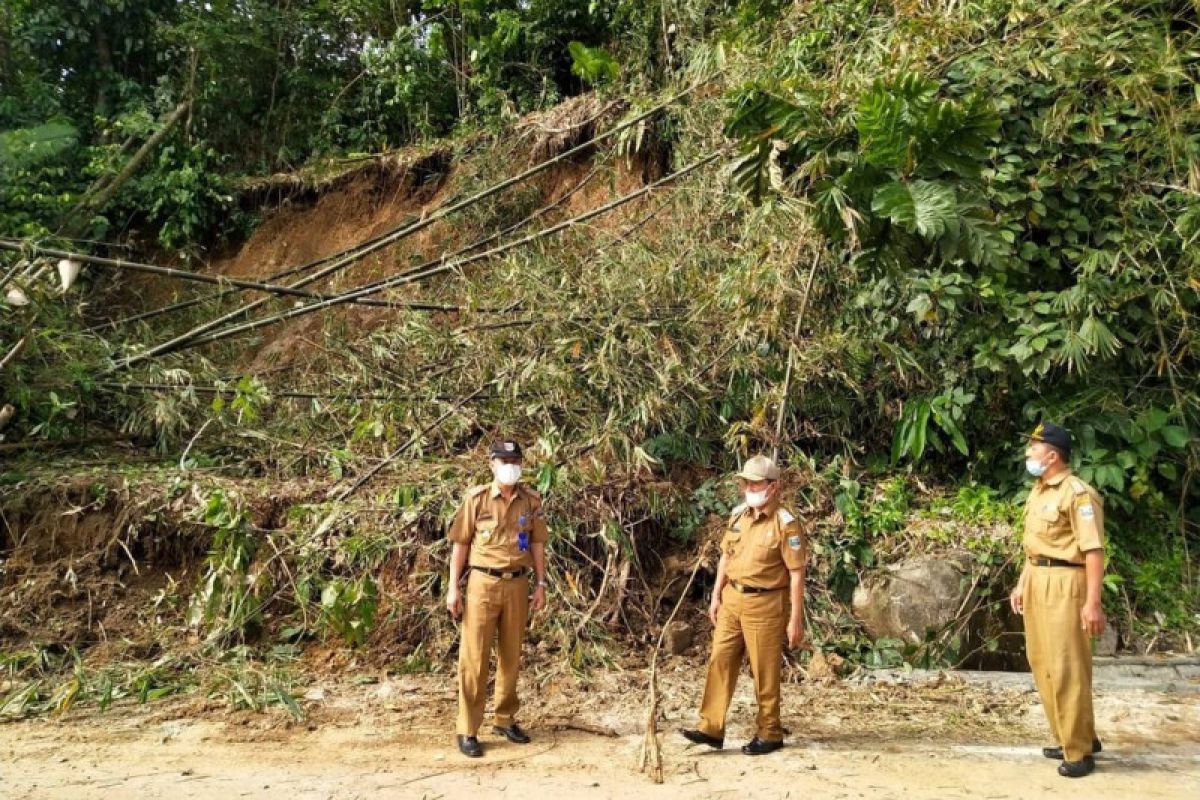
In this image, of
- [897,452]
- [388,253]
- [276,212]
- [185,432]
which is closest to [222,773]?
[185,432]

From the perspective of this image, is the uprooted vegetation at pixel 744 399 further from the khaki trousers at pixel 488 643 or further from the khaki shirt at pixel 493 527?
the khaki shirt at pixel 493 527

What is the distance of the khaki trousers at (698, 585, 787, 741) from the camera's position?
4.06 m

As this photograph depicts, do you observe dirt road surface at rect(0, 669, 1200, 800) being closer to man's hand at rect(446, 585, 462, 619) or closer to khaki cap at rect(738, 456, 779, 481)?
man's hand at rect(446, 585, 462, 619)

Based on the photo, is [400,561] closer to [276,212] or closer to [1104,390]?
[1104,390]

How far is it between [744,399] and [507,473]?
261cm

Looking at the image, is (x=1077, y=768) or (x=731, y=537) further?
(x=731, y=537)

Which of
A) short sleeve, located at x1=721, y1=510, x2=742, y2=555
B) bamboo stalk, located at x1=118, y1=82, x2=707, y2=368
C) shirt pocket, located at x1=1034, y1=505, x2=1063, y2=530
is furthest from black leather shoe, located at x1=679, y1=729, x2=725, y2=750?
bamboo stalk, located at x1=118, y1=82, x2=707, y2=368

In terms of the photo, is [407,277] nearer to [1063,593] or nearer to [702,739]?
[702,739]

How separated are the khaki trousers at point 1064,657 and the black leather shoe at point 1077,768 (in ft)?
0.07

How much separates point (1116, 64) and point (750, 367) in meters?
3.18

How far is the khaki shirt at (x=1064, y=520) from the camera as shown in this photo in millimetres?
3836

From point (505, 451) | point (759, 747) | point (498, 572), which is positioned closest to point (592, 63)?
point (505, 451)

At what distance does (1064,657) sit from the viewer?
3850 millimetres

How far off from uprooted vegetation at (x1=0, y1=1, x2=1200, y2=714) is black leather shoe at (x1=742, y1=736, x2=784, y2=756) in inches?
56.0
